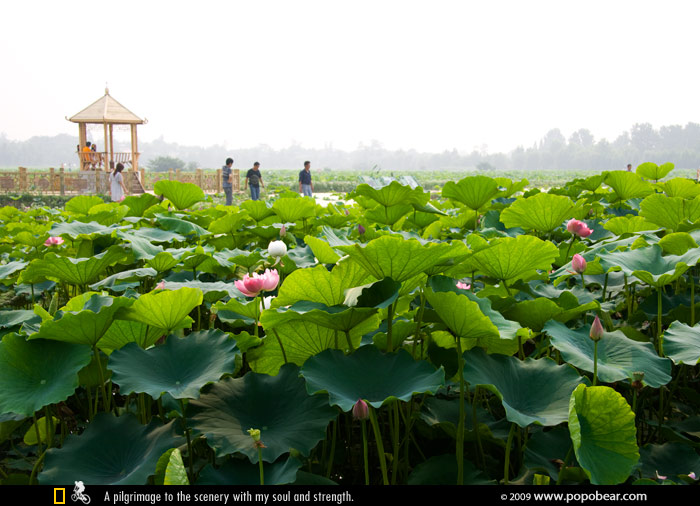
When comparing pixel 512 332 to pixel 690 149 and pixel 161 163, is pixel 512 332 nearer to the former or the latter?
pixel 161 163

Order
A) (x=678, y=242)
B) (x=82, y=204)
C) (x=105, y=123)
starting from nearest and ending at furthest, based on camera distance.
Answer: (x=678, y=242) → (x=82, y=204) → (x=105, y=123)

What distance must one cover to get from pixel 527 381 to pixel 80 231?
65.7 inches

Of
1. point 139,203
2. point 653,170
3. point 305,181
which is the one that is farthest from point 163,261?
point 305,181

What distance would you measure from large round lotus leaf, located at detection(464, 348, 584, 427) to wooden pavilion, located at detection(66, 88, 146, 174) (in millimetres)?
15216

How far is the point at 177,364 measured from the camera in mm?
901

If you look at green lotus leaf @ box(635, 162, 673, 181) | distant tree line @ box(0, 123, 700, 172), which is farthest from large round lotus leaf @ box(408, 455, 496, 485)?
distant tree line @ box(0, 123, 700, 172)

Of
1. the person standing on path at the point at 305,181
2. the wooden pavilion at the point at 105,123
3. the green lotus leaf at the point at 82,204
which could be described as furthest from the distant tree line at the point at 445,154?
the green lotus leaf at the point at 82,204

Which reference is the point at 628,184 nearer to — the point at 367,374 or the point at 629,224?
the point at 629,224

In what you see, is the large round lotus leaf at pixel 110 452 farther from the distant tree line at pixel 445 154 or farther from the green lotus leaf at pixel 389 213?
the distant tree line at pixel 445 154

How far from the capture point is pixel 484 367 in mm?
852

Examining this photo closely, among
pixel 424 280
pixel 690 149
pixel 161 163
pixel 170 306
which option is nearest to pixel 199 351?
pixel 170 306

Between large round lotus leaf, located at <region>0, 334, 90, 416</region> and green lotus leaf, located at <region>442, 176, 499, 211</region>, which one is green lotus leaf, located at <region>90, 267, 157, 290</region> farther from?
green lotus leaf, located at <region>442, 176, 499, 211</region>

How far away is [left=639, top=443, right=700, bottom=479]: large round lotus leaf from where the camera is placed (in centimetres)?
90

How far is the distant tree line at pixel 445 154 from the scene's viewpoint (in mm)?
72956
